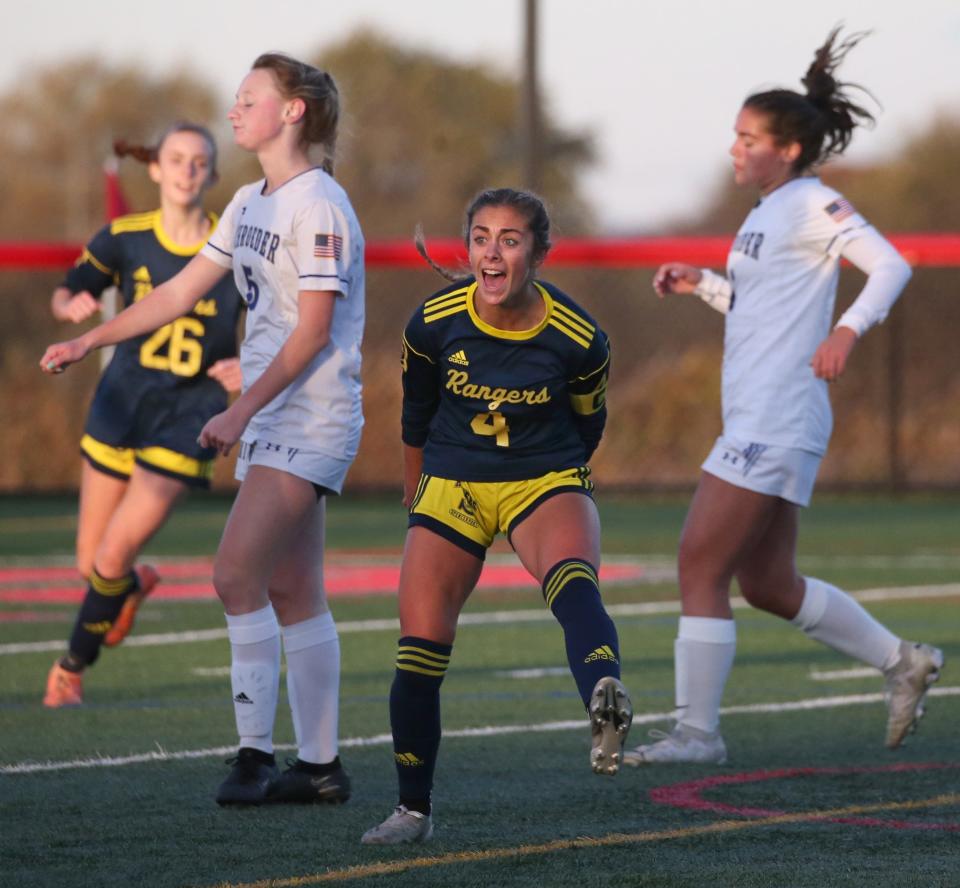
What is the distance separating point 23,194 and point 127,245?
43613 millimetres

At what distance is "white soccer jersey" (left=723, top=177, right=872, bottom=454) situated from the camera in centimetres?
665

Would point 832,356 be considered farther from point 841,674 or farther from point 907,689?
point 841,674

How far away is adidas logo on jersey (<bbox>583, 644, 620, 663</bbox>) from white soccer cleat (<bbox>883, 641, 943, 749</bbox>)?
6.89 ft

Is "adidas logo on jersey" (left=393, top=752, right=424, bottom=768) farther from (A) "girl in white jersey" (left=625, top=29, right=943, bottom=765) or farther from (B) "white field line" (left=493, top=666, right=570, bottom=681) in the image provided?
(B) "white field line" (left=493, top=666, right=570, bottom=681)

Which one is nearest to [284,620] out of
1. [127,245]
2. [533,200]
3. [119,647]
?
[533,200]

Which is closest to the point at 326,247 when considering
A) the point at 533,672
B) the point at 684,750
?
the point at 684,750

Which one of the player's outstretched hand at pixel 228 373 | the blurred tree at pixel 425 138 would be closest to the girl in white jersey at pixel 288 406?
the player's outstretched hand at pixel 228 373

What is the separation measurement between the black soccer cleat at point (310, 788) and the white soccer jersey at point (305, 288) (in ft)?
3.03

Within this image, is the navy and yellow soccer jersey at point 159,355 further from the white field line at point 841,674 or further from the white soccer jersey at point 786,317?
the white field line at point 841,674

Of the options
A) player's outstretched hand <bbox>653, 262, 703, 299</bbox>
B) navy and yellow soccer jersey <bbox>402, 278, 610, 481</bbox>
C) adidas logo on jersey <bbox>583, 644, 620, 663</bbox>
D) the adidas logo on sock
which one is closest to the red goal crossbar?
the adidas logo on sock

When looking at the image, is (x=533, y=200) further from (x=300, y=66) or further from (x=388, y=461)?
(x=388, y=461)

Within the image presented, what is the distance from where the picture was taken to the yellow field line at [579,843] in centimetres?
484

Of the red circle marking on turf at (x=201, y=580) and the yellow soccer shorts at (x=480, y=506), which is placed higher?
the yellow soccer shorts at (x=480, y=506)

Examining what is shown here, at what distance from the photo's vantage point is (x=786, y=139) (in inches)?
269
